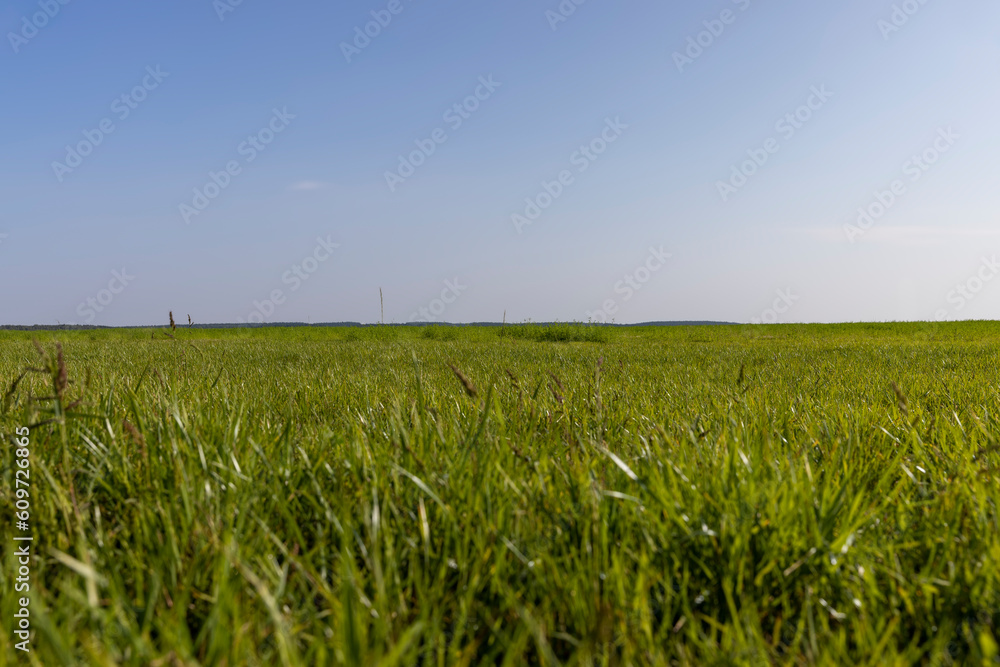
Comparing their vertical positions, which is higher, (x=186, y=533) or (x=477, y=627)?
(x=186, y=533)

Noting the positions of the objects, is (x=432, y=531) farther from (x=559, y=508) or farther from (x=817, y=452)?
(x=817, y=452)

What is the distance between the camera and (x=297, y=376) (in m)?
4.99

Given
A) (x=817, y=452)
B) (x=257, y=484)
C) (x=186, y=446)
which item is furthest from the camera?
(x=817, y=452)

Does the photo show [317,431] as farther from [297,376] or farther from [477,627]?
[297,376]

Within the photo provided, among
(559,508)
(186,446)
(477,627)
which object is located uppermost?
(186,446)

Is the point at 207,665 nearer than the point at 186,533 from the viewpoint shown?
Yes

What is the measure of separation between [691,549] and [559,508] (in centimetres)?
30

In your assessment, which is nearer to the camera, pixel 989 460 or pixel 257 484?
pixel 257 484

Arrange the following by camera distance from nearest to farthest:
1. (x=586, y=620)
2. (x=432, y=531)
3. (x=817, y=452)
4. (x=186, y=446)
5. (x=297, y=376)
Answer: (x=586, y=620) → (x=432, y=531) → (x=186, y=446) → (x=817, y=452) → (x=297, y=376)

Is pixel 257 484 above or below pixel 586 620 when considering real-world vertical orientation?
above

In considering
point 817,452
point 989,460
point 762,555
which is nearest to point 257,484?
point 762,555

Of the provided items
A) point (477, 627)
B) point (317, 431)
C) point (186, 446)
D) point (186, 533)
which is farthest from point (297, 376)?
point (477, 627)

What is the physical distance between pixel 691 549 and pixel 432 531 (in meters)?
0.55

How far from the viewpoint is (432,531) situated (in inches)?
53.8
